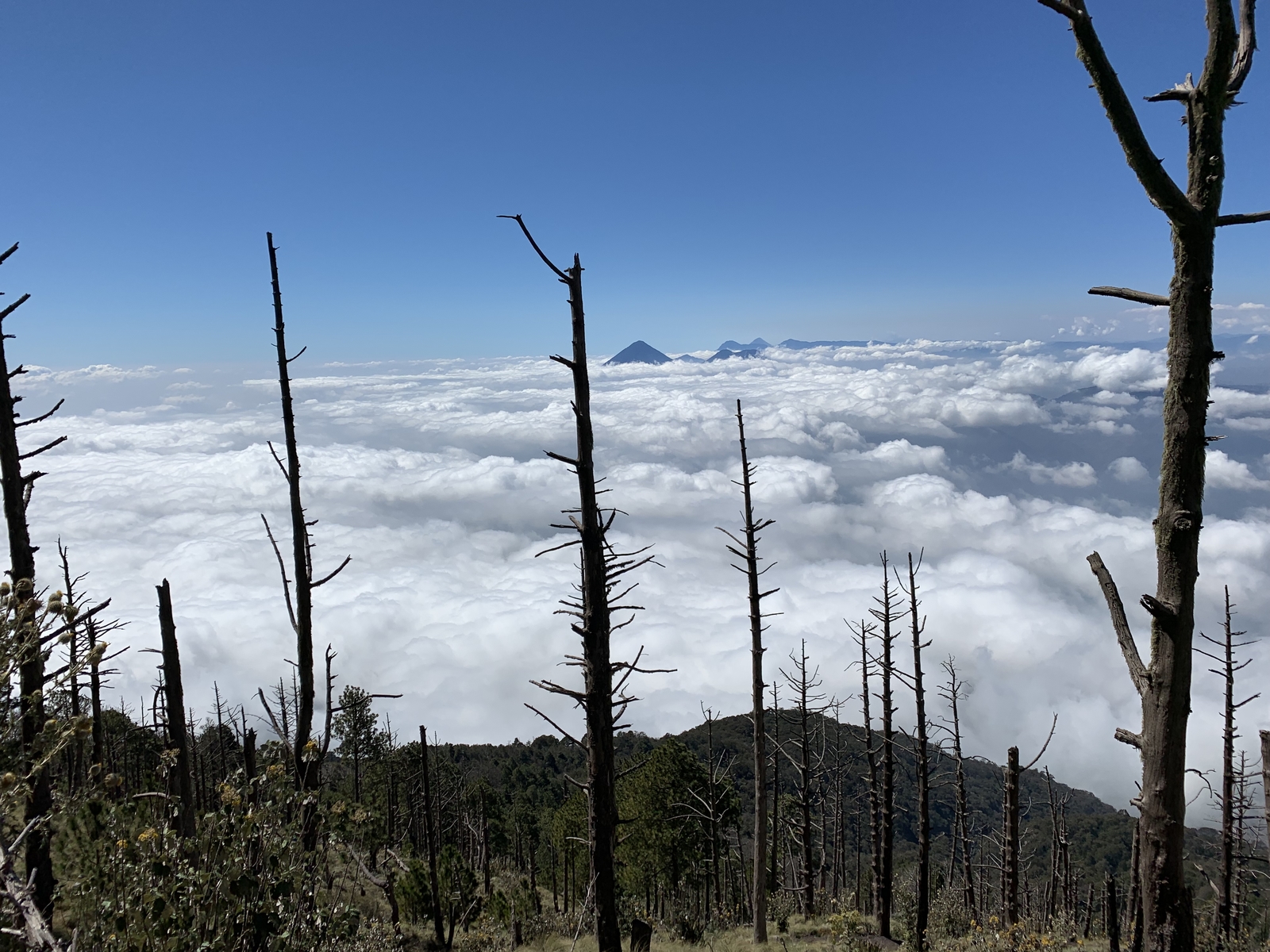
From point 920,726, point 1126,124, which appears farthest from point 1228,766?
point 1126,124

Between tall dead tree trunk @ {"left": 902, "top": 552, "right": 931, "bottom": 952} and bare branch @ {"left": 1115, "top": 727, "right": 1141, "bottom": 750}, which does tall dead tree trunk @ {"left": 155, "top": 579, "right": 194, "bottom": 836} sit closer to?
bare branch @ {"left": 1115, "top": 727, "right": 1141, "bottom": 750}

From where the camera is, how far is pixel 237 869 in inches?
109

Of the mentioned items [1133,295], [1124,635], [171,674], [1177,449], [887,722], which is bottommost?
[887,722]

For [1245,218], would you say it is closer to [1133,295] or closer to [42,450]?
[1133,295]

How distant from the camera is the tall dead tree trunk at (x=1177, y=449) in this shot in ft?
10.5

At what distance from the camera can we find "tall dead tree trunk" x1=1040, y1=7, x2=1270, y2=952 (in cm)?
319

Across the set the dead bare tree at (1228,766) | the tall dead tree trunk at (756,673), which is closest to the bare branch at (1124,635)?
the tall dead tree trunk at (756,673)

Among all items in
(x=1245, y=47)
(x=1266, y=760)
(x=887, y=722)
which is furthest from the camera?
(x=887, y=722)

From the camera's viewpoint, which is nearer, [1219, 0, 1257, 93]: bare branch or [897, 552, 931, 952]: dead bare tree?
[1219, 0, 1257, 93]: bare branch

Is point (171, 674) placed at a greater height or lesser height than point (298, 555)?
lesser

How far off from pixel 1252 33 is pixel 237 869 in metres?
5.65

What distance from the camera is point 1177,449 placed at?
11.1 feet

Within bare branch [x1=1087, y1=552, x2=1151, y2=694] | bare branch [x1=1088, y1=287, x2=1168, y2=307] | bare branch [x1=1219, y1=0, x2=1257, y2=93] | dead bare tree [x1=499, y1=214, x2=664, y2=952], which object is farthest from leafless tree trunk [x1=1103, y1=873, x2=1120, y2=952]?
bare branch [x1=1219, y1=0, x2=1257, y2=93]

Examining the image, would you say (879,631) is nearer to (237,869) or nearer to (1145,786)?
(1145,786)
